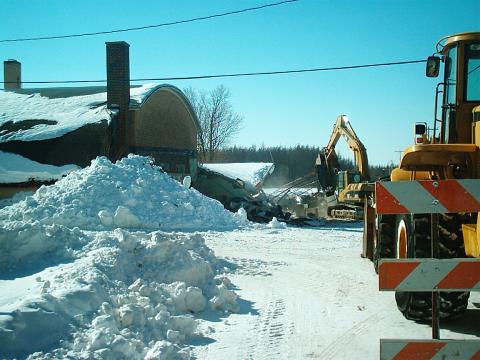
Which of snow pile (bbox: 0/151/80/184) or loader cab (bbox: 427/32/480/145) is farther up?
loader cab (bbox: 427/32/480/145)

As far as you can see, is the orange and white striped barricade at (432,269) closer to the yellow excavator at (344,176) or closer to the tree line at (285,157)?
→ the yellow excavator at (344,176)

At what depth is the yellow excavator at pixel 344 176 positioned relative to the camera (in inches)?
493

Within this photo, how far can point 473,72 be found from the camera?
7016 mm

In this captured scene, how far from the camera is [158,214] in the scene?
16.0 metres

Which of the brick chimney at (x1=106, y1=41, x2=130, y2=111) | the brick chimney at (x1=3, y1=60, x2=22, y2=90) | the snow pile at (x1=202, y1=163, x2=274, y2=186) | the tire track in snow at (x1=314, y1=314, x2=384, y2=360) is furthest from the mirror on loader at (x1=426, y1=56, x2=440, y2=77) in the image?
the brick chimney at (x1=3, y1=60, x2=22, y2=90)

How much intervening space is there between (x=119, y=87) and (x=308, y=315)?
746 inches

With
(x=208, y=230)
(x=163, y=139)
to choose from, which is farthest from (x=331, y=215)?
(x=163, y=139)

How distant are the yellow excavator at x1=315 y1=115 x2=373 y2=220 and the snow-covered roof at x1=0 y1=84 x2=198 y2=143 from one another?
9.24m

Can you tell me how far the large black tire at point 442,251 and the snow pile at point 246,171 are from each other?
2164 centimetres

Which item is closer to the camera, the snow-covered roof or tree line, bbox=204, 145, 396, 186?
the snow-covered roof

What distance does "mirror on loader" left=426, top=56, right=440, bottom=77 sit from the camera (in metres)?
7.22

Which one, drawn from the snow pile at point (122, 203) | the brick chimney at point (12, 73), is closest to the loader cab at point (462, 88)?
the snow pile at point (122, 203)

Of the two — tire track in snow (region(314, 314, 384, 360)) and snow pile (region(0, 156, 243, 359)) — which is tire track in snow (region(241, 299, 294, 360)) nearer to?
tire track in snow (region(314, 314, 384, 360))

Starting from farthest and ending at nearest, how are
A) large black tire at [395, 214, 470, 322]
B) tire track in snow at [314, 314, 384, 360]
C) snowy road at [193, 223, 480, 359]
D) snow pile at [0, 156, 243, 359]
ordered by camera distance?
1. large black tire at [395, 214, 470, 322]
2. snowy road at [193, 223, 480, 359]
3. tire track in snow at [314, 314, 384, 360]
4. snow pile at [0, 156, 243, 359]
